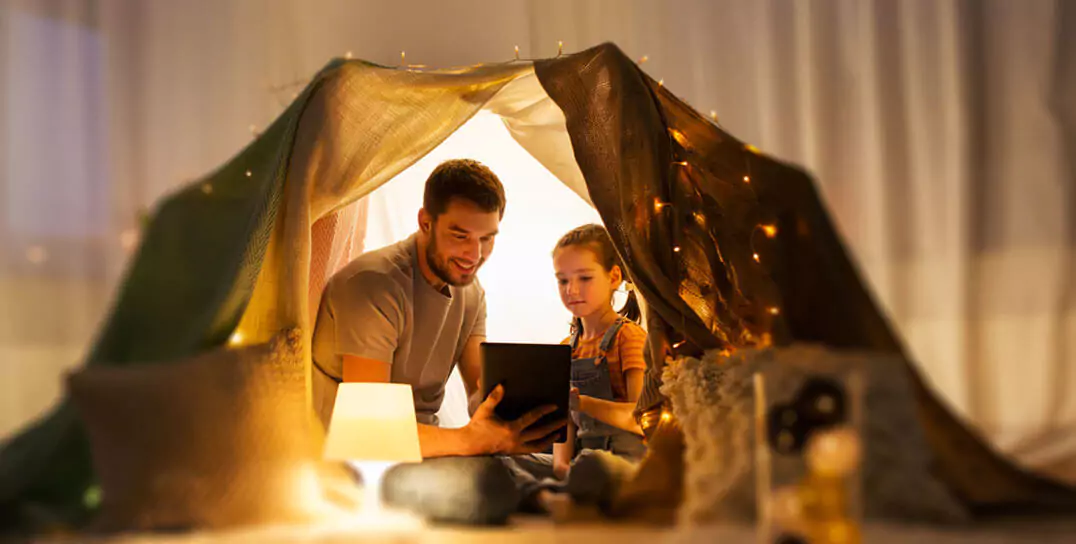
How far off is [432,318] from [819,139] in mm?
1463

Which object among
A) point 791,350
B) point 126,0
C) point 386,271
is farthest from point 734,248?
point 126,0

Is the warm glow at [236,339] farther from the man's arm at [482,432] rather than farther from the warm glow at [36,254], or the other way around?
the warm glow at [36,254]

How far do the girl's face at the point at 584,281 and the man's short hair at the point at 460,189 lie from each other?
1.04 ft

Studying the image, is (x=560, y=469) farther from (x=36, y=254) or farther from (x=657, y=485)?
(x=36, y=254)

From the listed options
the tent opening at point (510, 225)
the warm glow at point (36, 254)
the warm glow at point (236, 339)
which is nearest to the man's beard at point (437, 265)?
the tent opening at point (510, 225)

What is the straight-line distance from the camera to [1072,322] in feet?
8.79

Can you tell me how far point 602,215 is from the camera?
252 cm

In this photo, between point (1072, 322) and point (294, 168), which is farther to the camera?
point (1072, 322)

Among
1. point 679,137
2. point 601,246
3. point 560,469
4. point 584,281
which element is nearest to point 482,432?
point 560,469

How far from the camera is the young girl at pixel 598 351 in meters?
2.71

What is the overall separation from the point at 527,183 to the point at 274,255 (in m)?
1.22

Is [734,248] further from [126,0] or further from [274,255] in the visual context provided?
[126,0]

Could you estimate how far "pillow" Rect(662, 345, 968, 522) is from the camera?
1738 millimetres

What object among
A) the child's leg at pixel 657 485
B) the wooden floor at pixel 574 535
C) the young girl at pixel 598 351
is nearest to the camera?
the wooden floor at pixel 574 535
